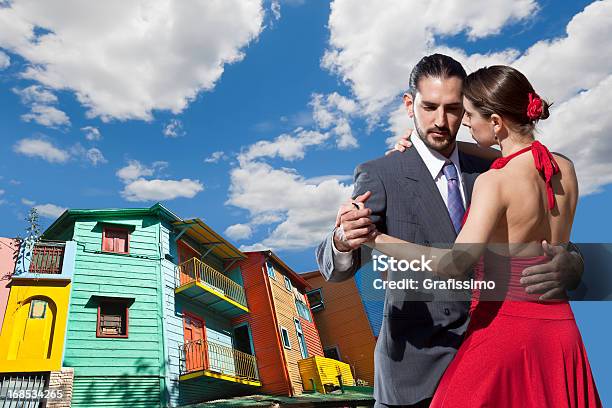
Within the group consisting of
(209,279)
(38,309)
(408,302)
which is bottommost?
(408,302)

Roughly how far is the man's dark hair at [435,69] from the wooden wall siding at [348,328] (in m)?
23.5

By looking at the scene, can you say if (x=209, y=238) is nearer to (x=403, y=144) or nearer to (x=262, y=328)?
(x=262, y=328)

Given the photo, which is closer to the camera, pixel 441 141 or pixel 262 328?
pixel 441 141

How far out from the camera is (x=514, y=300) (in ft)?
5.66

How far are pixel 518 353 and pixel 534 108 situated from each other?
0.97 meters

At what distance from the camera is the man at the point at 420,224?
72.2 inches

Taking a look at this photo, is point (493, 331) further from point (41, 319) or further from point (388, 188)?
point (41, 319)

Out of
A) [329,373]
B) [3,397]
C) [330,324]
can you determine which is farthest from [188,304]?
[330,324]

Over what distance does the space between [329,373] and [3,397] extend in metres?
13.5

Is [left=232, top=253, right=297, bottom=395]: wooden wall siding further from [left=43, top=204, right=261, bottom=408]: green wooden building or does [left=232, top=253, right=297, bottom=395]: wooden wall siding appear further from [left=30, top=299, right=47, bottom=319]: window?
[left=30, top=299, right=47, bottom=319]: window

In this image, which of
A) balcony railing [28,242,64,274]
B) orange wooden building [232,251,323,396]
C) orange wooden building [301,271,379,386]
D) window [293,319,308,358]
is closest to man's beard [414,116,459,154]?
balcony railing [28,242,64,274]

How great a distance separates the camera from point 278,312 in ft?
68.0

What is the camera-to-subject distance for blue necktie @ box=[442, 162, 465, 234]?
2109mm

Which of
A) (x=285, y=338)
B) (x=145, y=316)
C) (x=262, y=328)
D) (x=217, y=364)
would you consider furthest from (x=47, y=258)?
(x=285, y=338)
